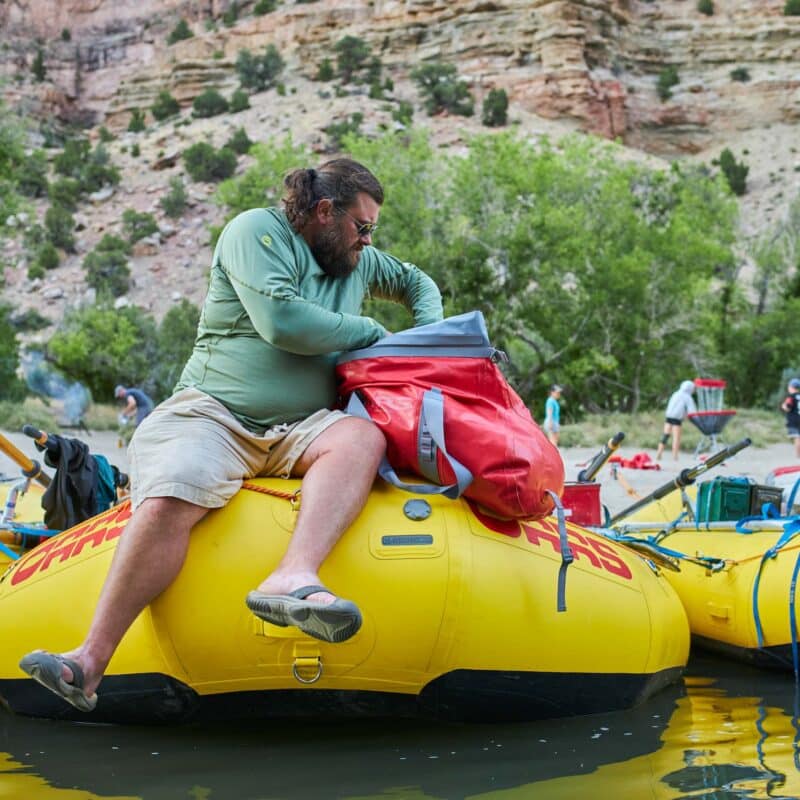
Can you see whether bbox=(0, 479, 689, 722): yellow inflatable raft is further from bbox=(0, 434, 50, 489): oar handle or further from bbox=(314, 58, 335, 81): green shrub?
Answer: bbox=(314, 58, 335, 81): green shrub

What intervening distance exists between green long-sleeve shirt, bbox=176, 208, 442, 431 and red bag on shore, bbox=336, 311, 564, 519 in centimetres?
13

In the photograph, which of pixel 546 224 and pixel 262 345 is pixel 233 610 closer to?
pixel 262 345

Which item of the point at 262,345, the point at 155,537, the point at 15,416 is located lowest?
the point at 15,416

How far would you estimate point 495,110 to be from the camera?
69000mm

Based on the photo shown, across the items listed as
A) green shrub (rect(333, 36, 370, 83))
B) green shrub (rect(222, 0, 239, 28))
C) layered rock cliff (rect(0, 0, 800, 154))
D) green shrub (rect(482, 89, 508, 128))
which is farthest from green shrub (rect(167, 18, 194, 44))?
green shrub (rect(482, 89, 508, 128))

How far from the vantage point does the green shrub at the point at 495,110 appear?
2717 inches

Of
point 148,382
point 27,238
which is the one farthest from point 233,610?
point 27,238

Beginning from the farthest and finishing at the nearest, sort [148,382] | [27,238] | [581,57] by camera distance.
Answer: [581,57] < [27,238] < [148,382]

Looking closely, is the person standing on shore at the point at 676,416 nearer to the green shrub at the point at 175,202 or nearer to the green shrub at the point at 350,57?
the green shrub at the point at 175,202

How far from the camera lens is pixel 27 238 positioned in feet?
197

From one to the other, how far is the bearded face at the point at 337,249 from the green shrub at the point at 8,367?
28.9 m

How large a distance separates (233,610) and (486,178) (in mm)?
28476

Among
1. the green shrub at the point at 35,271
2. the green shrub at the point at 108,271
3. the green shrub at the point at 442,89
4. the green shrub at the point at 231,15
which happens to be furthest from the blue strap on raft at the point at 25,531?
the green shrub at the point at 231,15

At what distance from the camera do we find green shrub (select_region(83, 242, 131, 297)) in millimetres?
56031
